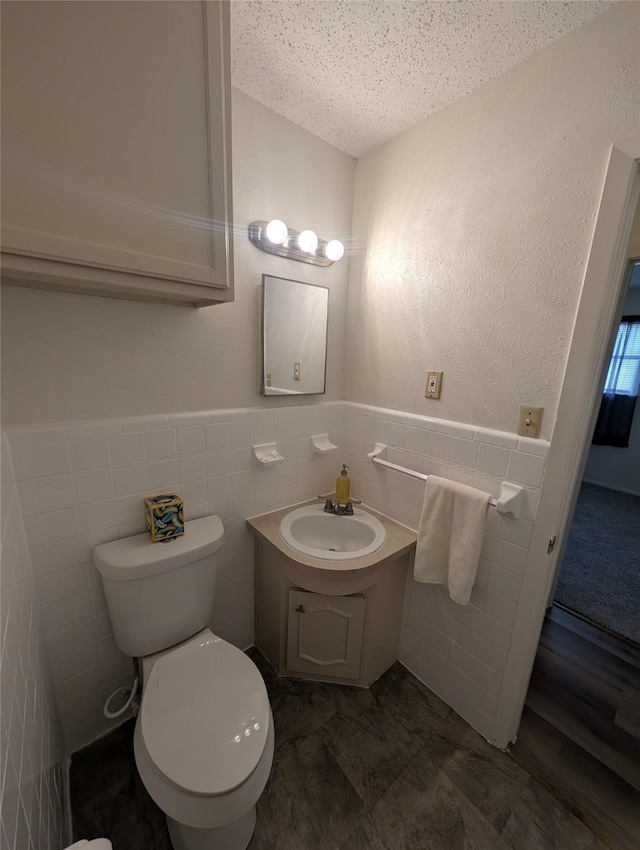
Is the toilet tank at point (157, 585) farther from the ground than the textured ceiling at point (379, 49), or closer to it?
closer to it

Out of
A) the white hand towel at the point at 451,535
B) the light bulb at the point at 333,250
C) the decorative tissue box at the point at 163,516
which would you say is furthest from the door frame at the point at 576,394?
the decorative tissue box at the point at 163,516

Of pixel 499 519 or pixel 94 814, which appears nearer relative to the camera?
pixel 94 814

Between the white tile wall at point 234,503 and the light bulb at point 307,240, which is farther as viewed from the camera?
the light bulb at point 307,240

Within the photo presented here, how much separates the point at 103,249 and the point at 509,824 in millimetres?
2038

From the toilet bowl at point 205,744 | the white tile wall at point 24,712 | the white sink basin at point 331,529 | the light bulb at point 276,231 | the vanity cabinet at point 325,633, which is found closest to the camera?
the white tile wall at point 24,712

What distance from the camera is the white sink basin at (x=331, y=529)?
4.97 feet

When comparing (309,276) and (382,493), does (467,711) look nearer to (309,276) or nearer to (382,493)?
(382,493)

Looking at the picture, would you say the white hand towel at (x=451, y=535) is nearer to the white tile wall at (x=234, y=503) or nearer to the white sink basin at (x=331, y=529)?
the white tile wall at (x=234, y=503)

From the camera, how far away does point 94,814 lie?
1059 millimetres

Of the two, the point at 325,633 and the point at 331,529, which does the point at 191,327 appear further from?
the point at 325,633

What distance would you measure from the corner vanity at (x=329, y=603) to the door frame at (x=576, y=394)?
0.46 m

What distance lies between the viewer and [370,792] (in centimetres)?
114

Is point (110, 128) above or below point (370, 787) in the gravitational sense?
above

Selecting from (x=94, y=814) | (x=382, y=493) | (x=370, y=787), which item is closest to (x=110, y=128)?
(x=382, y=493)
